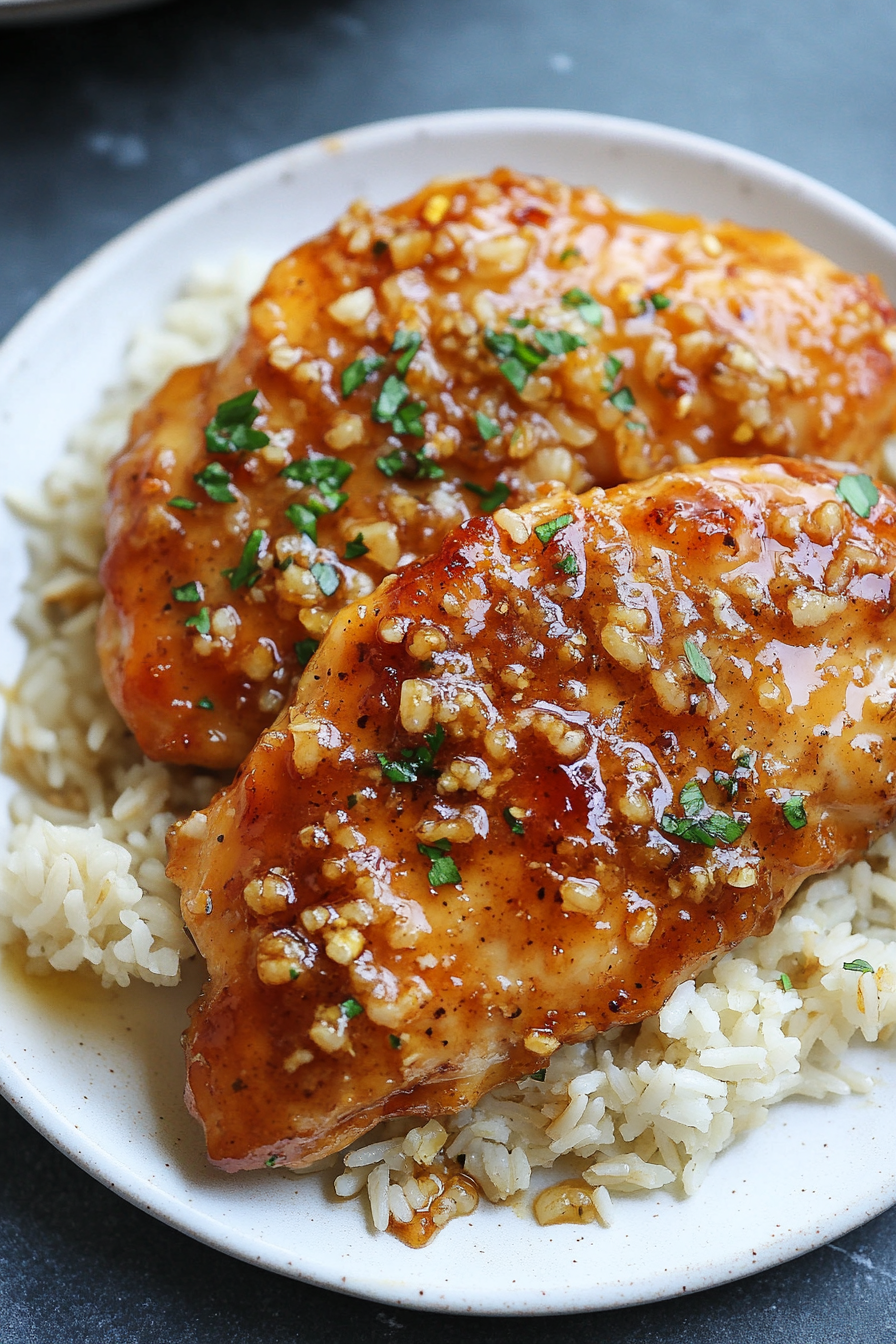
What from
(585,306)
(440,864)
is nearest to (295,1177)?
(440,864)

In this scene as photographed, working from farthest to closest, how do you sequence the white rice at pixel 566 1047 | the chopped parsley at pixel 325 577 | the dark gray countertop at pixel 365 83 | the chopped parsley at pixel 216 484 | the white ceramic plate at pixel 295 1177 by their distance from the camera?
the dark gray countertop at pixel 365 83, the chopped parsley at pixel 216 484, the chopped parsley at pixel 325 577, the white rice at pixel 566 1047, the white ceramic plate at pixel 295 1177

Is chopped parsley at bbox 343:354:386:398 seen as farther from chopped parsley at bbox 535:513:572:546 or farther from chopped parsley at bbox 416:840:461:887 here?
chopped parsley at bbox 416:840:461:887

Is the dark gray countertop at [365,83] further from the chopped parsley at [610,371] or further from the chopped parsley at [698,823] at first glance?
the chopped parsley at [698,823]

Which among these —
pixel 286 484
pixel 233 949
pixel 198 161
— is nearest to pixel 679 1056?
pixel 233 949

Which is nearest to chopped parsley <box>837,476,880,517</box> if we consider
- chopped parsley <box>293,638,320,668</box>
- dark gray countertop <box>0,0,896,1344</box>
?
chopped parsley <box>293,638,320,668</box>

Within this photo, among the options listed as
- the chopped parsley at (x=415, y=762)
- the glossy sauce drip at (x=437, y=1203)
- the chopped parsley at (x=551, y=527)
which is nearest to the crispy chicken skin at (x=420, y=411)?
the chopped parsley at (x=551, y=527)

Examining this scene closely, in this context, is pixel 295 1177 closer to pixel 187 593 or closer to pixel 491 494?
pixel 187 593

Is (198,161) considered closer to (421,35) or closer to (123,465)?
(421,35)
